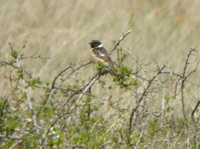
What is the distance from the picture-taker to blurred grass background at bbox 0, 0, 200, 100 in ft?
26.0

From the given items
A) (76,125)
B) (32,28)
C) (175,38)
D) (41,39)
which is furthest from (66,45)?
(76,125)

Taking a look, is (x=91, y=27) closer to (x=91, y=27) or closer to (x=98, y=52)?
(x=91, y=27)

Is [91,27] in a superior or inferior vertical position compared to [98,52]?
superior

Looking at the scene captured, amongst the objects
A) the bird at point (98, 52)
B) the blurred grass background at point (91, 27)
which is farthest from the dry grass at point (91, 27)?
the bird at point (98, 52)

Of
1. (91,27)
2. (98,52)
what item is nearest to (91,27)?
(91,27)

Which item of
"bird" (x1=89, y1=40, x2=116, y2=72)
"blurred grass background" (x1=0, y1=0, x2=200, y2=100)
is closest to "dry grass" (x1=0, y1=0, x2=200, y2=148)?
"blurred grass background" (x1=0, y1=0, x2=200, y2=100)

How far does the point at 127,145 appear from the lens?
439 centimetres

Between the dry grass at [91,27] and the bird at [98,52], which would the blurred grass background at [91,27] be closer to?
the dry grass at [91,27]

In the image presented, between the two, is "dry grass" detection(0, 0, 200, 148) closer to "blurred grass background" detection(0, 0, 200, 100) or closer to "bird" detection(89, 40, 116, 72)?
"blurred grass background" detection(0, 0, 200, 100)

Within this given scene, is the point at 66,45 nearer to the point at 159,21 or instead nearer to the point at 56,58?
the point at 56,58

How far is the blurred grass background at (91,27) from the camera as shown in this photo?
7.91 meters

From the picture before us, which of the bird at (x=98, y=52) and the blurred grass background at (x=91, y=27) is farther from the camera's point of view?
the blurred grass background at (x=91, y=27)

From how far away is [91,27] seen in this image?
8.83 meters

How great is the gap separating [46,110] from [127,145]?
27.3 inches
